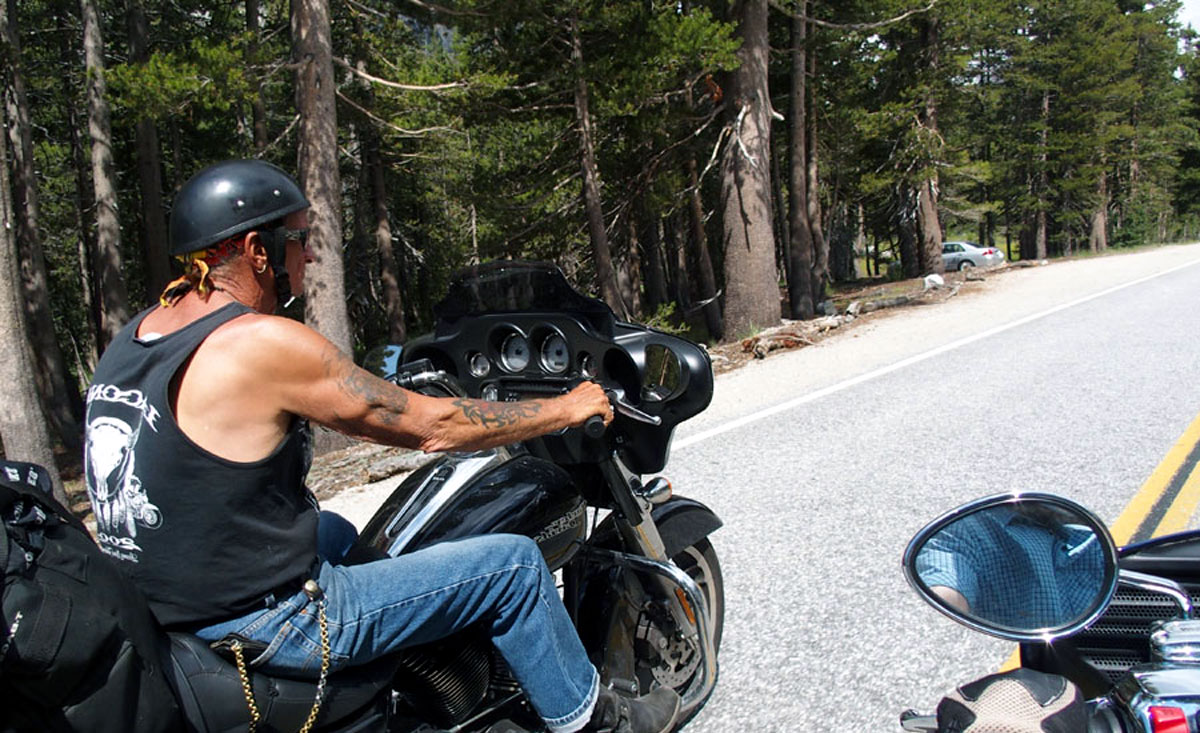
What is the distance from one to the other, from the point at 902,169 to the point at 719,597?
24.4 m

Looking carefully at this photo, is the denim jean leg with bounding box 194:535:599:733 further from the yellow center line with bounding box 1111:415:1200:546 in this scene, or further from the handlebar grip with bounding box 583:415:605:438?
the yellow center line with bounding box 1111:415:1200:546

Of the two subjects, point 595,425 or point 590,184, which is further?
point 590,184

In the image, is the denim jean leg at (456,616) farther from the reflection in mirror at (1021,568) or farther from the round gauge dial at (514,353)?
the reflection in mirror at (1021,568)

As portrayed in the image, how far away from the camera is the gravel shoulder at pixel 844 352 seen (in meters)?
7.63

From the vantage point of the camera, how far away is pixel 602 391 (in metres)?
2.55

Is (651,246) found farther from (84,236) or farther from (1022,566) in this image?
(1022,566)

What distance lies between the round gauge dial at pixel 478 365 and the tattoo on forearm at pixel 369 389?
86cm

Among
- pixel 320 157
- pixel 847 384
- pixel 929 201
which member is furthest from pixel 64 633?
pixel 929 201

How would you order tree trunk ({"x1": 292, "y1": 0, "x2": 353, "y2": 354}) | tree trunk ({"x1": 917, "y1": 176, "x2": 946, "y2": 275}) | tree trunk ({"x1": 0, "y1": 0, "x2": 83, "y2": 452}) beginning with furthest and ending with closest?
tree trunk ({"x1": 917, "y1": 176, "x2": 946, "y2": 275})
tree trunk ({"x1": 0, "y1": 0, "x2": 83, "y2": 452})
tree trunk ({"x1": 292, "y1": 0, "x2": 353, "y2": 354})

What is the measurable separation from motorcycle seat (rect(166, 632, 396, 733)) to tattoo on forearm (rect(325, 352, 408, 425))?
2.23 feet

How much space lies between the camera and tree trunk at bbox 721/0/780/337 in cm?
1579

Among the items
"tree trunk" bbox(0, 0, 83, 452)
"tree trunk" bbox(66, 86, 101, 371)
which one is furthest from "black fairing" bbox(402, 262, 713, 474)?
"tree trunk" bbox(66, 86, 101, 371)

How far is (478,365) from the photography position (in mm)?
3145

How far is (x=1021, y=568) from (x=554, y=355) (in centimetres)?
169
